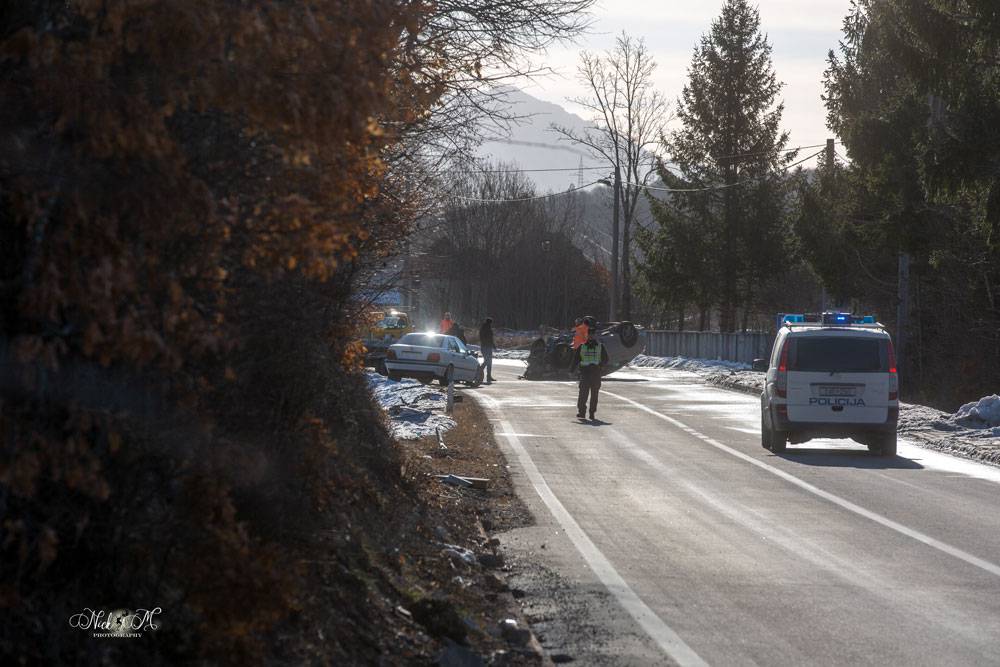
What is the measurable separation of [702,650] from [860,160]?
33112 millimetres

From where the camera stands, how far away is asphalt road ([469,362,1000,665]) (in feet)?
22.6

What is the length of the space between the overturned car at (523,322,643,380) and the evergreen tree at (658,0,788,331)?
14868 mm

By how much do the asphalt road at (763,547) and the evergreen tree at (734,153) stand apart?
39462 mm

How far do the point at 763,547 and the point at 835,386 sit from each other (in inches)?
326

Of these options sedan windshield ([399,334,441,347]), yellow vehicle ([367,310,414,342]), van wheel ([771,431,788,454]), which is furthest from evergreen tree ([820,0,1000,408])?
yellow vehicle ([367,310,414,342])

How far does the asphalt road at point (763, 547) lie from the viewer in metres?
6.88

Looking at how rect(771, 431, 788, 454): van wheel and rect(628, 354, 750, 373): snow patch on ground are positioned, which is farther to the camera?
rect(628, 354, 750, 373): snow patch on ground

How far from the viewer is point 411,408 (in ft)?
72.6

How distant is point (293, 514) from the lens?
6.39 meters

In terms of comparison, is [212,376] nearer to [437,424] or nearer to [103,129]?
[103,129]

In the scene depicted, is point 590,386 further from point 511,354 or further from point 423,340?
point 511,354

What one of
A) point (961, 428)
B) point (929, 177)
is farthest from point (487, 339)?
point (961, 428)

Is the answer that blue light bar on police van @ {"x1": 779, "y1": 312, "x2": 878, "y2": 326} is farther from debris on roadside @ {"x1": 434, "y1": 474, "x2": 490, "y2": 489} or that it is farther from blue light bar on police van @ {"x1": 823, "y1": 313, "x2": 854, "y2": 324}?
debris on roadside @ {"x1": 434, "y1": 474, "x2": 490, "y2": 489}

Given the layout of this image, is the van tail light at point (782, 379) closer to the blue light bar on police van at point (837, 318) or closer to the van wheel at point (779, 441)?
the van wheel at point (779, 441)
